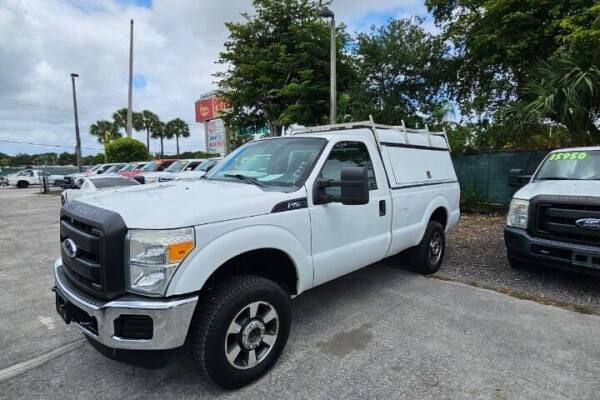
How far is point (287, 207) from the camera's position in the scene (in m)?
2.99

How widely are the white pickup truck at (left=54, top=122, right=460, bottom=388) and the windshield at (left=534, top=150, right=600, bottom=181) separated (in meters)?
2.97

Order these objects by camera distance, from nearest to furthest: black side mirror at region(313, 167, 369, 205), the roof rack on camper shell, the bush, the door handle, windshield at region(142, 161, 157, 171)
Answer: black side mirror at region(313, 167, 369, 205) → the door handle → the roof rack on camper shell → windshield at region(142, 161, 157, 171) → the bush

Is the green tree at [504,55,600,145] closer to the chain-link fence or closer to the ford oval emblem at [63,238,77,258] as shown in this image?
the chain-link fence

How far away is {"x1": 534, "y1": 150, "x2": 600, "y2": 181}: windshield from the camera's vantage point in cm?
518

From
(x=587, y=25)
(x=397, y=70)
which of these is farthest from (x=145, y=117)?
(x=587, y=25)

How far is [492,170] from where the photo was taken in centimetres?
1016

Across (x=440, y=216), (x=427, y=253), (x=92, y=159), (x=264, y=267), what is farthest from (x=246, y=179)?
(x=92, y=159)

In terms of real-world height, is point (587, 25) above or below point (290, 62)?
below

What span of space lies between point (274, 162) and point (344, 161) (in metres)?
0.71

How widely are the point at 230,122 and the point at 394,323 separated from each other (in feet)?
52.9

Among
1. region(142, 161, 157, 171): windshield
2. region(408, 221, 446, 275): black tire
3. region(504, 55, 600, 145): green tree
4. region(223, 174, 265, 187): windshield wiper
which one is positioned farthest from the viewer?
region(142, 161, 157, 171): windshield

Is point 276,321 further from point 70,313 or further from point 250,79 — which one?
point 250,79

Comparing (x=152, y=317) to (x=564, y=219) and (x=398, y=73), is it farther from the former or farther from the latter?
A: (x=398, y=73)

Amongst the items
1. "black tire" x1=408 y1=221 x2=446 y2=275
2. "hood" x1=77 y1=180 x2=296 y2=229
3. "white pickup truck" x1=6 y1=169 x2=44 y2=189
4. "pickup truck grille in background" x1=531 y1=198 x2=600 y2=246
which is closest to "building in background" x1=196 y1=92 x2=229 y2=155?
"white pickup truck" x1=6 y1=169 x2=44 y2=189
